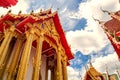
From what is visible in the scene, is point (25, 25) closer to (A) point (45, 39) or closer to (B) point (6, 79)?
(A) point (45, 39)

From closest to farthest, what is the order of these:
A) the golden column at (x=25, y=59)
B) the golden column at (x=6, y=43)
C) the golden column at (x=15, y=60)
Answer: the golden column at (x=25, y=59)
the golden column at (x=6, y=43)
the golden column at (x=15, y=60)

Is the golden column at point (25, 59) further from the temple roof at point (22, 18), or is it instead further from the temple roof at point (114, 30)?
the temple roof at point (114, 30)

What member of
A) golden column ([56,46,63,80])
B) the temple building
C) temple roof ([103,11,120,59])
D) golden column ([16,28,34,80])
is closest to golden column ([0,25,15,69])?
the temple building

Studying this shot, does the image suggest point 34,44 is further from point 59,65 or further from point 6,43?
point 6,43

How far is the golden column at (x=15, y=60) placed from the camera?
989 centimetres

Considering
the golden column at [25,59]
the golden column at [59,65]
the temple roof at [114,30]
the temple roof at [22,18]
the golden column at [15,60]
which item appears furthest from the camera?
the temple roof at [22,18]

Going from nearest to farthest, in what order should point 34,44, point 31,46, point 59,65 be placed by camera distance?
point 31,46
point 59,65
point 34,44

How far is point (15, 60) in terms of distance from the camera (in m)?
10.6

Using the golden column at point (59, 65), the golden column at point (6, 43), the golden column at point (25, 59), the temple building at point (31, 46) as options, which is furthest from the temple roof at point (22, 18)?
the golden column at point (59, 65)

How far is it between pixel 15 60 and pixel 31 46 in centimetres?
176

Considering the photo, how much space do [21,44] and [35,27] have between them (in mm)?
1535

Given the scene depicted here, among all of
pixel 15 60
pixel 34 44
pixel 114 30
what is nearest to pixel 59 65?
pixel 34 44

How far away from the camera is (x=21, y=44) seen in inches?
465

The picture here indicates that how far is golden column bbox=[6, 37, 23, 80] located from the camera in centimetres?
989
